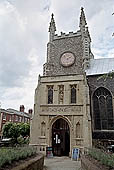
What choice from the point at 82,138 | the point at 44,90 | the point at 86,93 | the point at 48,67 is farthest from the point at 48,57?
the point at 82,138

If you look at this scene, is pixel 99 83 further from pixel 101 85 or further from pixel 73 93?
pixel 73 93

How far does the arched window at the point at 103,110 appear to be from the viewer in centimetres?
1695

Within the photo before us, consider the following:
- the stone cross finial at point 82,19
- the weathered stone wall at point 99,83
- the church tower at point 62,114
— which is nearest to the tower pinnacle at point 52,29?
the stone cross finial at point 82,19

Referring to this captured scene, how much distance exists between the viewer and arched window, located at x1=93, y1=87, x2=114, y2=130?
667 inches

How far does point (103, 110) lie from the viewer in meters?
17.4

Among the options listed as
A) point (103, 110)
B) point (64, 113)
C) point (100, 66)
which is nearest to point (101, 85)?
point (103, 110)

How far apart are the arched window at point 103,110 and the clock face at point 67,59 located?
18.6 ft

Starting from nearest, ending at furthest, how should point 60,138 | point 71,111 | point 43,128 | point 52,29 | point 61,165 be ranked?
point 61,165 → point 71,111 → point 43,128 → point 60,138 → point 52,29

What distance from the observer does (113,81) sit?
17766 millimetres

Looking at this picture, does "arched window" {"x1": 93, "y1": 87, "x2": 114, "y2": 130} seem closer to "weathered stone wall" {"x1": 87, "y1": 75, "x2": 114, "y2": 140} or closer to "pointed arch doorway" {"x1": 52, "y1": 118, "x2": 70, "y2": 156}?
"weathered stone wall" {"x1": 87, "y1": 75, "x2": 114, "y2": 140}

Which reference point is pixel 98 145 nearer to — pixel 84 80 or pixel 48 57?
pixel 84 80

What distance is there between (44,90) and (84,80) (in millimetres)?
4630

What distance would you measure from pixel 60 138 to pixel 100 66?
1029cm

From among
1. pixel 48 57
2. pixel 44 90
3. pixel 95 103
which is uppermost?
pixel 48 57
